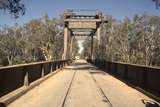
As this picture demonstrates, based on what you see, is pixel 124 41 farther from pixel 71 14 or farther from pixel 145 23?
pixel 71 14

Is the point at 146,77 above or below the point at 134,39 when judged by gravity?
below

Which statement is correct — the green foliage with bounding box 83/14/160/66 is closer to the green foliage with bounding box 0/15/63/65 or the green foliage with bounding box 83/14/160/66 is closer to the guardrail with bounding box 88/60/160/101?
the green foliage with bounding box 0/15/63/65

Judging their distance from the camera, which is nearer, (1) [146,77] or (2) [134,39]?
(1) [146,77]

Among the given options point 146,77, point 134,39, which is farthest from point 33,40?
point 146,77

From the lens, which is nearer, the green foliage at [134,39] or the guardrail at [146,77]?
the guardrail at [146,77]

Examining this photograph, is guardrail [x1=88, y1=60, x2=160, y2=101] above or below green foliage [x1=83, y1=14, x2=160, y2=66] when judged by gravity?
below

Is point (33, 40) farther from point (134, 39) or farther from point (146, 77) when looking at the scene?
point (146, 77)

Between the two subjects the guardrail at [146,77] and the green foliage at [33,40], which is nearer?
the guardrail at [146,77]

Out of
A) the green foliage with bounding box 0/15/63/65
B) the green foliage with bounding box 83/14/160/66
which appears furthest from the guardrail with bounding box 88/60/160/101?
the green foliage with bounding box 0/15/63/65

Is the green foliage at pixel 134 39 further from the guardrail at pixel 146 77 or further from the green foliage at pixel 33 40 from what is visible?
the guardrail at pixel 146 77

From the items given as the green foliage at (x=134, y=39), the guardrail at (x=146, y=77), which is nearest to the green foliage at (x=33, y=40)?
the green foliage at (x=134, y=39)

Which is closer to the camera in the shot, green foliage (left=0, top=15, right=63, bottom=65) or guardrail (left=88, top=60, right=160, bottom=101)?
guardrail (left=88, top=60, right=160, bottom=101)

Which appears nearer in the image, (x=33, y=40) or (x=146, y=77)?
(x=146, y=77)

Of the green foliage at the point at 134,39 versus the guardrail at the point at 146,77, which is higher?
the green foliage at the point at 134,39
